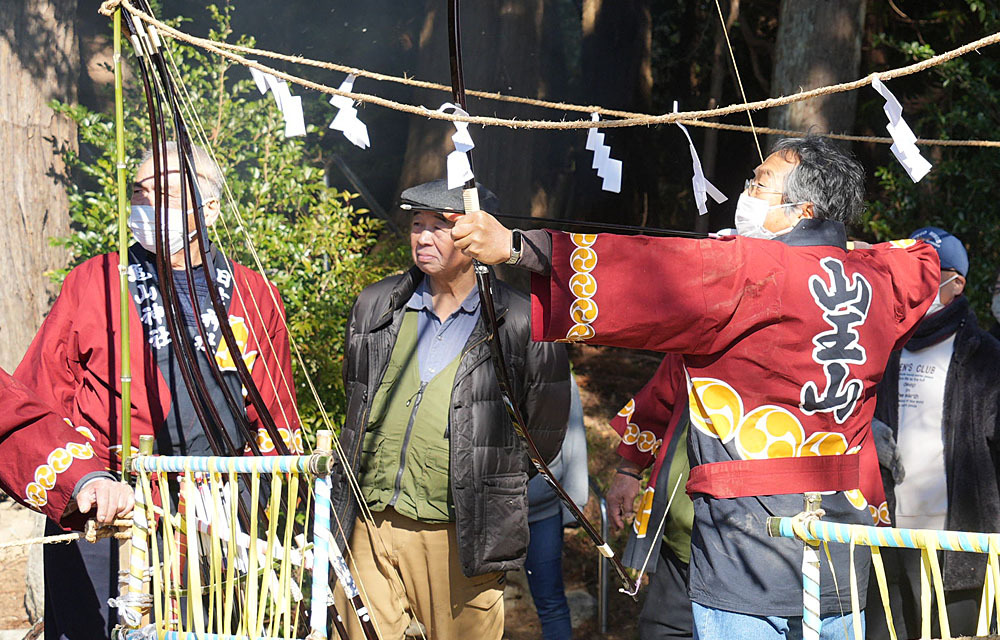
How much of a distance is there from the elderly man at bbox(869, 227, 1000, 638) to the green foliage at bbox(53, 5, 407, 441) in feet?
7.25

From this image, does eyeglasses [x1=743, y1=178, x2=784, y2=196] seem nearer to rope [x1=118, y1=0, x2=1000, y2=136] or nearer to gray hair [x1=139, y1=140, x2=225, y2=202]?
rope [x1=118, y1=0, x2=1000, y2=136]

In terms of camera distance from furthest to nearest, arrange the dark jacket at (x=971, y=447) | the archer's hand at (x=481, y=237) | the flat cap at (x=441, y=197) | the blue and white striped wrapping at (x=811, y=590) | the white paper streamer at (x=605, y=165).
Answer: the dark jacket at (x=971, y=447) → the flat cap at (x=441, y=197) → the white paper streamer at (x=605, y=165) → the archer's hand at (x=481, y=237) → the blue and white striped wrapping at (x=811, y=590)

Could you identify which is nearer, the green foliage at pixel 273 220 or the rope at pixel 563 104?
the rope at pixel 563 104

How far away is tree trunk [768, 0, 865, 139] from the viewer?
17.7 feet

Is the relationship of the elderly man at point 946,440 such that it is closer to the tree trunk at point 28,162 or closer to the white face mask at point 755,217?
the white face mask at point 755,217

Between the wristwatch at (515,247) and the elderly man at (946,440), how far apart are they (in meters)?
1.67

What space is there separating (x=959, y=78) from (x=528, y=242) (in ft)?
14.9

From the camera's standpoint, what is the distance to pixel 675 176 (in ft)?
28.2

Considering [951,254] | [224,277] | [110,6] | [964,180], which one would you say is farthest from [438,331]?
[964,180]

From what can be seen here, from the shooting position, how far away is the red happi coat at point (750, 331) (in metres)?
2.10

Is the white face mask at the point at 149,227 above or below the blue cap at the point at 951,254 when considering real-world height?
above

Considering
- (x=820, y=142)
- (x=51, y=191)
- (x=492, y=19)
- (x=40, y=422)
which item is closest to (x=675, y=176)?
(x=492, y=19)

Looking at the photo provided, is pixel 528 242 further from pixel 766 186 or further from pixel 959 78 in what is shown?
pixel 959 78

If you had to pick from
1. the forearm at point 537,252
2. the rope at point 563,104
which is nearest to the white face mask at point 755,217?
the rope at point 563,104
